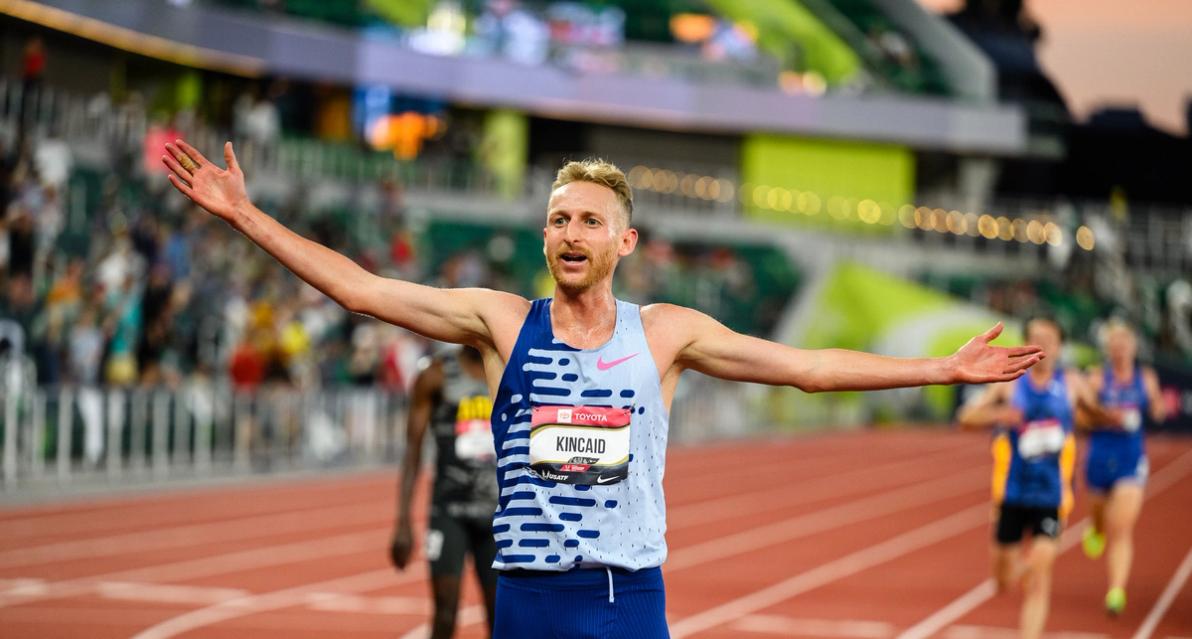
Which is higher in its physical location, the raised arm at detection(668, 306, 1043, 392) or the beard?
the beard

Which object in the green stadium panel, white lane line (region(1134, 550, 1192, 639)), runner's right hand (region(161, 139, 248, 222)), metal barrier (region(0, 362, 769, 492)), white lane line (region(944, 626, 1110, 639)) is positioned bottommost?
white lane line (region(1134, 550, 1192, 639))

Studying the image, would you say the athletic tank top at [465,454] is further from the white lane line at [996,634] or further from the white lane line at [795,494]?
the white lane line at [795,494]

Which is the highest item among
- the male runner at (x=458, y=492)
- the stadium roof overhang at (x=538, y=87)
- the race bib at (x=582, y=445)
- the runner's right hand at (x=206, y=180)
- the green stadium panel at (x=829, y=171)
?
the stadium roof overhang at (x=538, y=87)

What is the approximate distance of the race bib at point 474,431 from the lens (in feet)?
27.1

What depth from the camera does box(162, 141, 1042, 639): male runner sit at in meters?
4.52

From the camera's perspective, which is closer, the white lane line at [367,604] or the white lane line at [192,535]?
the white lane line at [367,604]

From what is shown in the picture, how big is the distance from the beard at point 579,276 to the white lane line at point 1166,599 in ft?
26.3

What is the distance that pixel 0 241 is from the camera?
18625 mm

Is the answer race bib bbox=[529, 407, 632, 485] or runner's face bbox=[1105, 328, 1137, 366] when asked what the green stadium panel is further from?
race bib bbox=[529, 407, 632, 485]

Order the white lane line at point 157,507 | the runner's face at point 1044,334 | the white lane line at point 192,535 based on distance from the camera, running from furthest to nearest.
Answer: the white lane line at point 157,507, the white lane line at point 192,535, the runner's face at point 1044,334

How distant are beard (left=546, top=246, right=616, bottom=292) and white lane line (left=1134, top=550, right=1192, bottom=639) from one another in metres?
8.02

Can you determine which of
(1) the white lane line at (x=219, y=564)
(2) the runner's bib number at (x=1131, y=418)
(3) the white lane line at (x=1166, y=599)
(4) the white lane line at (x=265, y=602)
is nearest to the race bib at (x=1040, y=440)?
(3) the white lane line at (x=1166, y=599)

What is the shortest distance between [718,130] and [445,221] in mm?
14798

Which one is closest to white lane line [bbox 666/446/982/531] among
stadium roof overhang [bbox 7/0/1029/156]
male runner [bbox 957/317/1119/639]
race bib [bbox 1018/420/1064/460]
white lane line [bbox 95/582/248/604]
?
white lane line [bbox 95/582/248/604]
